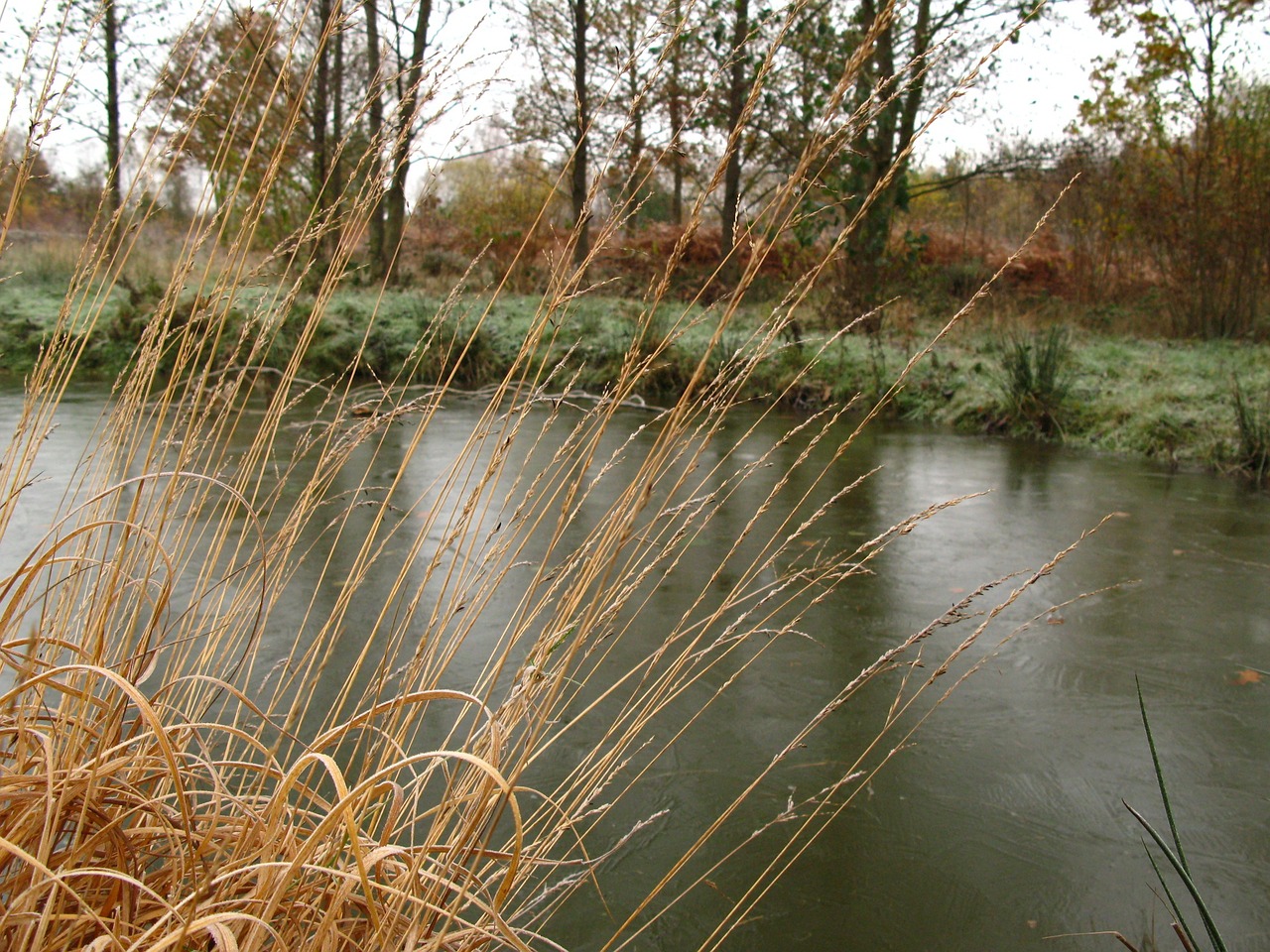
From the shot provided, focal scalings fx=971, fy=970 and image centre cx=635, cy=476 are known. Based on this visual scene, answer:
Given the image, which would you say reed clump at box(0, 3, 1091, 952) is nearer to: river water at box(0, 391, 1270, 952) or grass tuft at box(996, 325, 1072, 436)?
river water at box(0, 391, 1270, 952)

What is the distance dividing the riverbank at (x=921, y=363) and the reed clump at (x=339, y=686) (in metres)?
3.31

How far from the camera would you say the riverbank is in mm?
6797

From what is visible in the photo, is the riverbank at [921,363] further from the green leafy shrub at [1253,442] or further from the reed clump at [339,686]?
the reed clump at [339,686]

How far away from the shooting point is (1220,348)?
948 cm

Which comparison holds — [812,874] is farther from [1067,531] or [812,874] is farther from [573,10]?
[573,10]

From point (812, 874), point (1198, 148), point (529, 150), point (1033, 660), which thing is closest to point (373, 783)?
point (812, 874)

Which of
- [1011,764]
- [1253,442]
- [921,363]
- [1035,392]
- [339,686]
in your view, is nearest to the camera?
[1011,764]

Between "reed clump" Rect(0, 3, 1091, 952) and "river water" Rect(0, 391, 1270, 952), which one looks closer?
"reed clump" Rect(0, 3, 1091, 952)

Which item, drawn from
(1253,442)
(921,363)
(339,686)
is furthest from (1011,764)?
(921,363)

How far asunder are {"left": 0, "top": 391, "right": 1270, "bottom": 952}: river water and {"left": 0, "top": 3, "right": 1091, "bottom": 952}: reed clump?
0.07m

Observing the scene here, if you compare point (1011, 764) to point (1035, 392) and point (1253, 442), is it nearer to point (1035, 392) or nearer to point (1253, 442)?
point (1253, 442)

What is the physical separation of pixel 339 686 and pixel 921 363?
7.23m

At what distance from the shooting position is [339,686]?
2578 millimetres

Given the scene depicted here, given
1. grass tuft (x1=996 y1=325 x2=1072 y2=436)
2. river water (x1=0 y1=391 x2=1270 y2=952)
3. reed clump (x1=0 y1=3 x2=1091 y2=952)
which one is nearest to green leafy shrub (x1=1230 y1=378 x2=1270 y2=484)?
grass tuft (x1=996 y1=325 x2=1072 y2=436)
